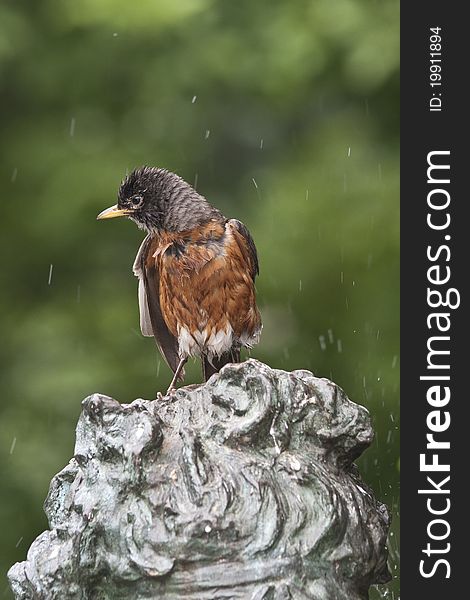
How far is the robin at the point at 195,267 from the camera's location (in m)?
4.48

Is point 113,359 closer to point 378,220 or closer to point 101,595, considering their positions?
point 378,220

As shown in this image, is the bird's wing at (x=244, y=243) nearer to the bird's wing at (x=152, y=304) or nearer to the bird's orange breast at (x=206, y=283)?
the bird's orange breast at (x=206, y=283)

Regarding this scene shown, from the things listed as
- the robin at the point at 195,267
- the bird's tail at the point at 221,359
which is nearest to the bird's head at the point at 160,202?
the robin at the point at 195,267

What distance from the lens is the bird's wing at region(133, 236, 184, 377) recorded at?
4701mm

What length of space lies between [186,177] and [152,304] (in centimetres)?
226

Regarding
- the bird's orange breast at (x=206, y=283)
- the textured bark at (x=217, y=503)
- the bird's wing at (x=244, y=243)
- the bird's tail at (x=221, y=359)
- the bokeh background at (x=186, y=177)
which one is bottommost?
the textured bark at (x=217, y=503)

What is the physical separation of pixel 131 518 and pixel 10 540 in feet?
13.1

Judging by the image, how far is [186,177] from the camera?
693 cm

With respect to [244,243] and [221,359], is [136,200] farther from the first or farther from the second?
[221,359]

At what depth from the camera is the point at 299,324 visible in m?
6.41

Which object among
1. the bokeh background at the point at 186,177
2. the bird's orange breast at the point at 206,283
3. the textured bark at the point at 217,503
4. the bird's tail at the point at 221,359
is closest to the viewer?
the textured bark at the point at 217,503

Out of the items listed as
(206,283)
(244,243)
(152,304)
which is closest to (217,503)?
(206,283)

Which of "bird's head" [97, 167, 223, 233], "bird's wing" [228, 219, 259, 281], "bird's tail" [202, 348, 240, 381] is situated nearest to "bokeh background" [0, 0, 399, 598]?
"bird's tail" [202, 348, 240, 381]

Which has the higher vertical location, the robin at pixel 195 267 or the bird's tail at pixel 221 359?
the robin at pixel 195 267
